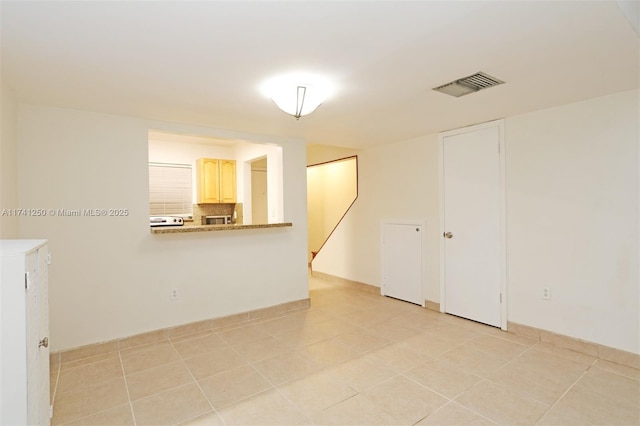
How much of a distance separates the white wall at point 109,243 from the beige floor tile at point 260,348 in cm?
68

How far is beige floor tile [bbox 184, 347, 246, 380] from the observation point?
8.49 ft

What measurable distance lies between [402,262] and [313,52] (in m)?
3.33

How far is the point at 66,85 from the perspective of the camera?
91.1 inches

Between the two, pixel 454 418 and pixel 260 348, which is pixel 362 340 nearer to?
pixel 260 348

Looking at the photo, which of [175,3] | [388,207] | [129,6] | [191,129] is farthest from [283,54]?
[388,207]

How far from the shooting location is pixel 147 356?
2.90 metres

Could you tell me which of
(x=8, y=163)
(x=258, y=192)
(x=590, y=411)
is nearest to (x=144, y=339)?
(x=8, y=163)

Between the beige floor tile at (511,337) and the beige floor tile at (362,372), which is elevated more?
the beige floor tile at (362,372)

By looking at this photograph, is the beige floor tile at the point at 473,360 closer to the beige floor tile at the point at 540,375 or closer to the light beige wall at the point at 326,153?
the beige floor tile at the point at 540,375

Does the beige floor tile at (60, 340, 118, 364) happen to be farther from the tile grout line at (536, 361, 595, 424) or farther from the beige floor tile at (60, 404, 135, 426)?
the tile grout line at (536, 361, 595, 424)

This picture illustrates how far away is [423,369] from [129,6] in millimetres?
2942

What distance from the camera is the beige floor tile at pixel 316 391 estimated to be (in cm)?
214

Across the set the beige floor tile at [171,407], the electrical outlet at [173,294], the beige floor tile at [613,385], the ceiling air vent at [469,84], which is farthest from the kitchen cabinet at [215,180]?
the beige floor tile at [613,385]

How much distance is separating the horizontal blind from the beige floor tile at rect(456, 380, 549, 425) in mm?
4740
